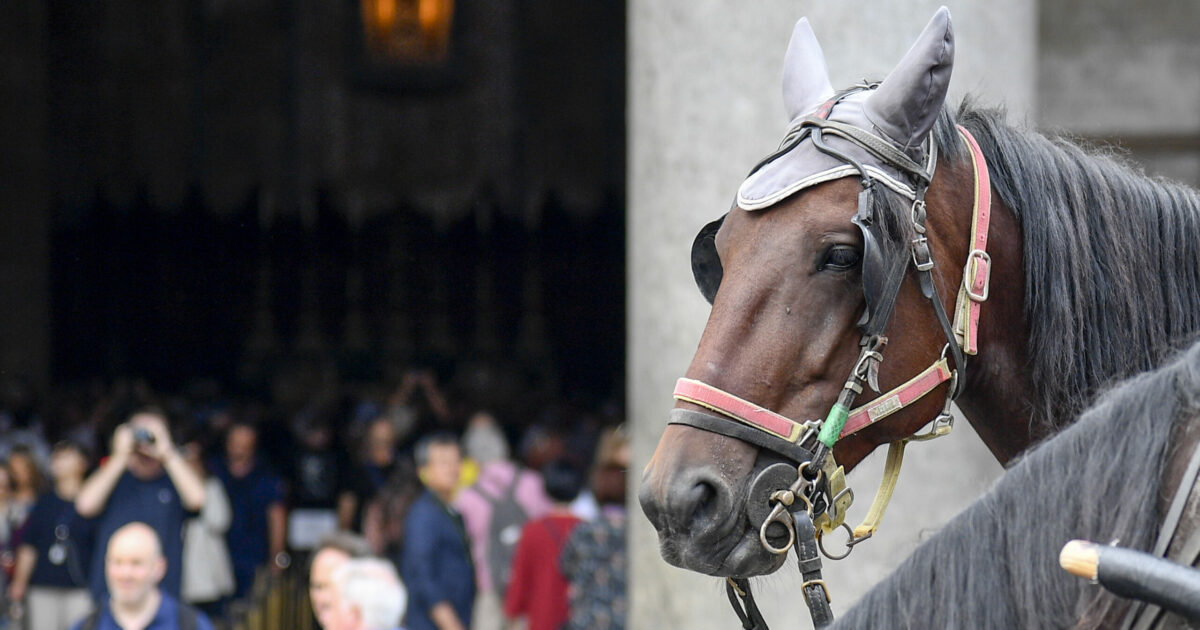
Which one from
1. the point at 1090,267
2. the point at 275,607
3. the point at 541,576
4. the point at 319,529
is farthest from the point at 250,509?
the point at 1090,267

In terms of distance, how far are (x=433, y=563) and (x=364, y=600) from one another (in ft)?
6.29

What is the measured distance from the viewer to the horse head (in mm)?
2076

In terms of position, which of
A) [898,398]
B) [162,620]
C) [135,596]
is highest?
[898,398]

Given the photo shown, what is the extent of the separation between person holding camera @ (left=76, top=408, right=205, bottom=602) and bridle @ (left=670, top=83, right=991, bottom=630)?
4.90 meters

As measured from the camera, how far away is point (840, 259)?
215 centimetres

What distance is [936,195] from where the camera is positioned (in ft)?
7.46

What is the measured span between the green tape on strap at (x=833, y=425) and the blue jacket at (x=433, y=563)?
4428mm

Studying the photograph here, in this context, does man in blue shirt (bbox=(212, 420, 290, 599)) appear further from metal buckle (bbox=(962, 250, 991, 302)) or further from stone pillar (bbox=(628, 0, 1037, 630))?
metal buckle (bbox=(962, 250, 991, 302))

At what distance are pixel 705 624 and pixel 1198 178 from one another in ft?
16.7

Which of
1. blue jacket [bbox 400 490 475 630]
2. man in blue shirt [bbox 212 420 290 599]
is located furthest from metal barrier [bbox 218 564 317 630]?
blue jacket [bbox 400 490 475 630]

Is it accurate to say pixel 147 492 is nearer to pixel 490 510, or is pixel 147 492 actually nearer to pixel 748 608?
pixel 490 510

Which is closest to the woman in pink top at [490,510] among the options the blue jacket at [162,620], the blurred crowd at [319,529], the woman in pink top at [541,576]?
the blurred crowd at [319,529]

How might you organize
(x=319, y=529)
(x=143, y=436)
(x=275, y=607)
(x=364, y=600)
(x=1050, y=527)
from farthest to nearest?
(x=319, y=529) < (x=275, y=607) < (x=143, y=436) < (x=364, y=600) < (x=1050, y=527)

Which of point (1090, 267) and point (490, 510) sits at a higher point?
point (1090, 267)
